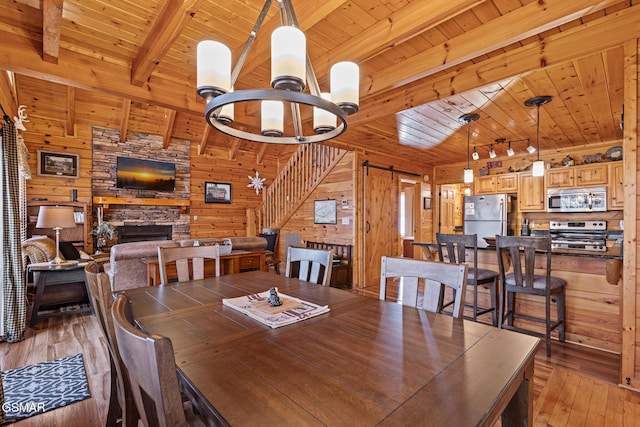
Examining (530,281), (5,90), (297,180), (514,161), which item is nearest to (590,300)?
(530,281)

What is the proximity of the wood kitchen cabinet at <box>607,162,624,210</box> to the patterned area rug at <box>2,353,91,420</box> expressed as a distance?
7055mm

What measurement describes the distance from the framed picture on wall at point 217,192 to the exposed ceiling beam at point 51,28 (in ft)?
17.5

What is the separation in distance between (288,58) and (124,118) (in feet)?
21.2

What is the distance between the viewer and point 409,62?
2928 mm

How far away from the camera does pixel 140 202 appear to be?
6824 mm

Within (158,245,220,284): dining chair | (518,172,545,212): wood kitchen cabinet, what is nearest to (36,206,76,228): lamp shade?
(158,245,220,284): dining chair

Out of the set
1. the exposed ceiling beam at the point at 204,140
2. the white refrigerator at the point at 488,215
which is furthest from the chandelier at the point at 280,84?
the exposed ceiling beam at the point at 204,140

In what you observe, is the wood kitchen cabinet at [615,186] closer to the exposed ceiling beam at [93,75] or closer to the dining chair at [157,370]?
the exposed ceiling beam at [93,75]

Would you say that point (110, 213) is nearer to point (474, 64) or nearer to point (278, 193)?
point (278, 193)

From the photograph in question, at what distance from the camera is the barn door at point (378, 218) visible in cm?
571

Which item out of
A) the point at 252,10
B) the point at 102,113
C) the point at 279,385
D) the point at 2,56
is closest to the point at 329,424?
the point at 279,385

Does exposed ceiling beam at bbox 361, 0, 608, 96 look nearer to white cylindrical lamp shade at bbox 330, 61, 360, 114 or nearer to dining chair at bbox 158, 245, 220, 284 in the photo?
white cylindrical lamp shade at bbox 330, 61, 360, 114

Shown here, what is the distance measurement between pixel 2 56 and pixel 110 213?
4.67m

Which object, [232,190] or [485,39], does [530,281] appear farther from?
[232,190]
